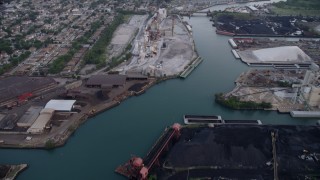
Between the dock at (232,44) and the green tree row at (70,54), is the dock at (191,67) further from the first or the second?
the green tree row at (70,54)

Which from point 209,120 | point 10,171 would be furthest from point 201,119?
point 10,171

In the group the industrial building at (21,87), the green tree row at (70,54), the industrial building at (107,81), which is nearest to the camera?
the industrial building at (21,87)

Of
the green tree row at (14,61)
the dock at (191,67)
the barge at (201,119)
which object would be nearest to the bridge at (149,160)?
the barge at (201,119)

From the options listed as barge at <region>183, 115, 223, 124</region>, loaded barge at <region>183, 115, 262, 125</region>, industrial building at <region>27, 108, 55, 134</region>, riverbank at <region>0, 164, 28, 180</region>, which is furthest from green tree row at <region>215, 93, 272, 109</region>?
riverbank at <region>0, 164, 28, 180</region>

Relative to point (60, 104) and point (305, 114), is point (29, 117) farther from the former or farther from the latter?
point (305, 114)

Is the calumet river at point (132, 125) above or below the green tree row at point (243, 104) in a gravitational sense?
below

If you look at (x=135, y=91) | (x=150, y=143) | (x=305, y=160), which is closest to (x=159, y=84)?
(x=135, y=91)

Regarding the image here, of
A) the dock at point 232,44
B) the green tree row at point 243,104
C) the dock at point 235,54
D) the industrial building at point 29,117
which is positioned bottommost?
the green tree row at point 243,104
